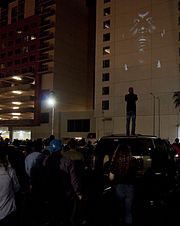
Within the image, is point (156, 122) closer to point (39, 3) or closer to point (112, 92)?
point (112, 92)

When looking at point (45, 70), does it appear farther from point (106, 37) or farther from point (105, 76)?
point (106, 37)

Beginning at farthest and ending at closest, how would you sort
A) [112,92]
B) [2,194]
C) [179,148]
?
[112,92] < [179,148] < [2,194]

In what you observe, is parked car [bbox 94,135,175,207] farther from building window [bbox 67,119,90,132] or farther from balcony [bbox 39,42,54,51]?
balcony [bbox 39,42,54,51]

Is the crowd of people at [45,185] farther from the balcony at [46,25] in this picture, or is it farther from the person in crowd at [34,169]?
the balcony at [46,25]

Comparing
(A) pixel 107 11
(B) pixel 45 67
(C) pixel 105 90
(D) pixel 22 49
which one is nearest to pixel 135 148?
(C) pixel 105 90

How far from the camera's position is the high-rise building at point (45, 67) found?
66438 millimetres

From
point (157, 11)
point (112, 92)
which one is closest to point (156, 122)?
point (112, 92)

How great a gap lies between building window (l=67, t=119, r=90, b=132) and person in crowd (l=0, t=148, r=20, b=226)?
56.4 metres

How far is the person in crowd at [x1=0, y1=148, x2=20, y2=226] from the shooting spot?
3838 millimetres

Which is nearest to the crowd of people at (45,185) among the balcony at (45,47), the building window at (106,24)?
the building window at (106,24)

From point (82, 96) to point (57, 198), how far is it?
2762 inches

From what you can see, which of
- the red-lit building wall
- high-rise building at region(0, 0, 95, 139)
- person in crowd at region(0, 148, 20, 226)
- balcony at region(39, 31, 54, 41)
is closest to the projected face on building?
high-rise building at region(0, 0, 95, 139)

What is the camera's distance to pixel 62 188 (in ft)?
17.3

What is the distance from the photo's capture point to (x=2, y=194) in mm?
3869
